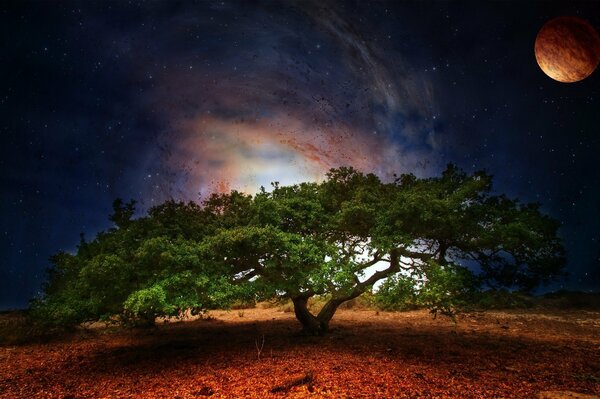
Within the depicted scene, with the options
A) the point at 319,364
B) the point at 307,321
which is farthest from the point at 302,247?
the point at 307,321

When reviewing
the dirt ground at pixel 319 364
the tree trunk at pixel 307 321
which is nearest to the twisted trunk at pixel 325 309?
the tree trunk at pixel 307 321

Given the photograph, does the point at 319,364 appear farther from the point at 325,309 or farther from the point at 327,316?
the point at 325,309

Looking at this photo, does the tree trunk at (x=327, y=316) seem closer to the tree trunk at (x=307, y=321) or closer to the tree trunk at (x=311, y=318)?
the tree trunk at (x=311, y=318)

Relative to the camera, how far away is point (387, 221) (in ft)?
36.4

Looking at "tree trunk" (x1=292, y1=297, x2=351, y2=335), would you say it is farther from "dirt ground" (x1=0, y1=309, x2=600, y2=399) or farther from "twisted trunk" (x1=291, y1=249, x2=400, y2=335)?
"dirt ground" (x1=0, y1=309, x2=600, y2=399)

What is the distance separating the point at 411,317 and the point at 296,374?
603 inches

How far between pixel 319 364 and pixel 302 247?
364cm

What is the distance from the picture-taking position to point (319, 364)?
970 cm

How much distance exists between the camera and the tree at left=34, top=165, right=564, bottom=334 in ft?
32.6

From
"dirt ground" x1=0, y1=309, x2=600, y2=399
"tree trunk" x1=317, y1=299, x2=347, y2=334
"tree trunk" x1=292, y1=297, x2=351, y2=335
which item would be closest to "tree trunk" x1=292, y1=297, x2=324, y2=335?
"tree trunk" x1=292, y1=297, x2=351, y2=335

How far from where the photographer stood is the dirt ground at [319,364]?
772 cm

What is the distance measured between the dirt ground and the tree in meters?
1.82

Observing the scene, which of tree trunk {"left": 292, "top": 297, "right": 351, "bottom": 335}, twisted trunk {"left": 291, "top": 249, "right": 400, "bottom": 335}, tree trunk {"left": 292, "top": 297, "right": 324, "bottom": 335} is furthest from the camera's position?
tree trunk {"left": 292, "top": 297, "right": 324, "bottom": 335}

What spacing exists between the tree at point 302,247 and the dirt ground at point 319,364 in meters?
1.82
